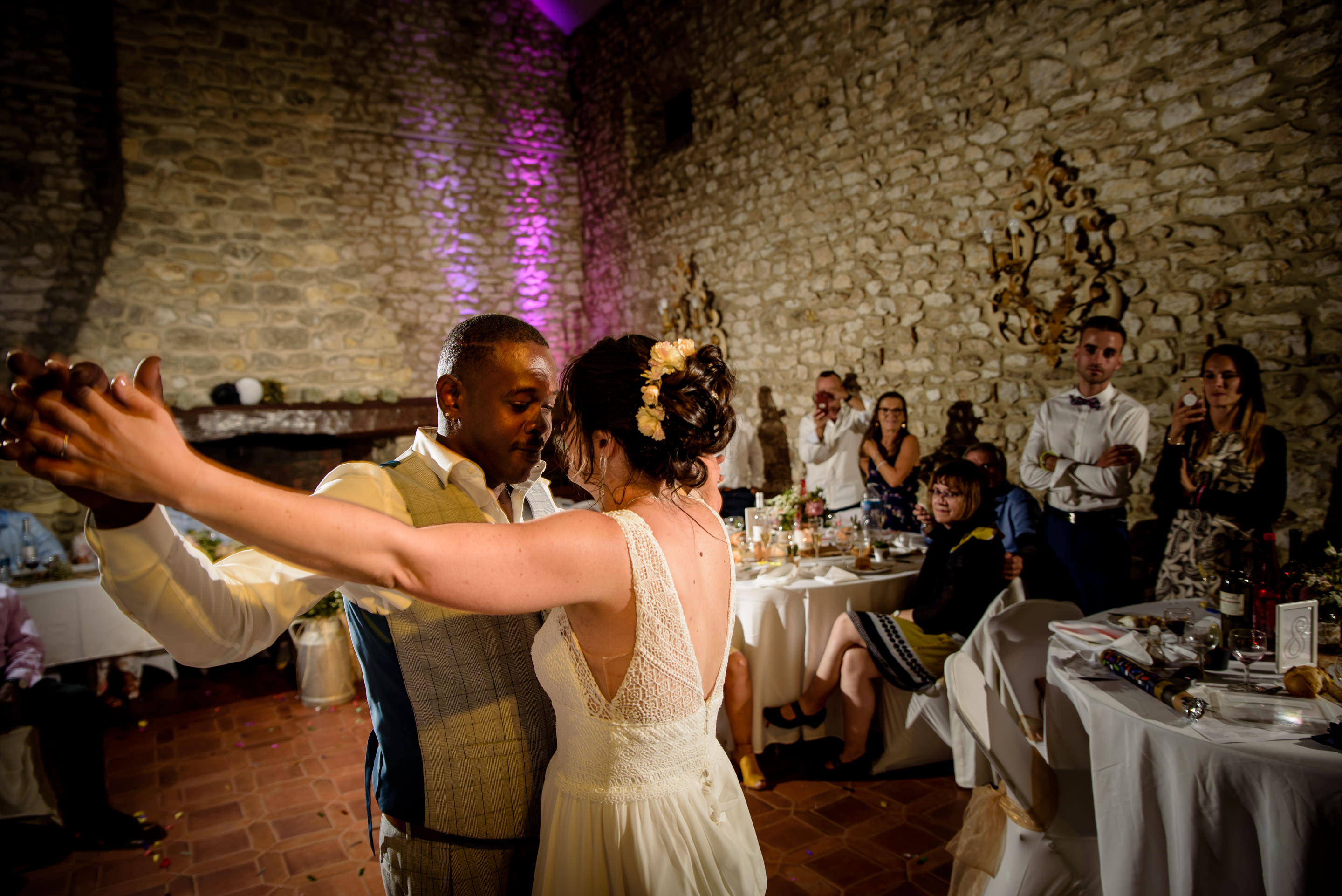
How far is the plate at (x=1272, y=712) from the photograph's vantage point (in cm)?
169

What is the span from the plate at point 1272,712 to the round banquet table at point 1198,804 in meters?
0.10

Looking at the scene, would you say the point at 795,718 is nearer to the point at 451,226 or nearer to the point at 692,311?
the point at 692,311

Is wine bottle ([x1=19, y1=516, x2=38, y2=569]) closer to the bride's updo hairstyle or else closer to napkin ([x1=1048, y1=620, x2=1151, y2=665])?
the bride's updo hairstyle

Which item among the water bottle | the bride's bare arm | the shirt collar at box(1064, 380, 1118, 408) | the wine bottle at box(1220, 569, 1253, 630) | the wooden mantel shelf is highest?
the wooden mantel shelf

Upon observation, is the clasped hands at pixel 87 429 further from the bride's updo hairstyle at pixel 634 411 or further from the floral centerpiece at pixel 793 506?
the floral centerpiece at pixel 793 506

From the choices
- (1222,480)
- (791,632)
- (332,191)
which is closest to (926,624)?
(791,632)

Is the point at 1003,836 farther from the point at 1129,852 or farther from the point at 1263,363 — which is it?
the point at 1263,363

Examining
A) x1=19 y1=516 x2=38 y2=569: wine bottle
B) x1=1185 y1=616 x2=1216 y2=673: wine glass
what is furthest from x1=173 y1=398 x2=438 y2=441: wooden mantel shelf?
x1=1185 y1=616 x2=1216 y2=673: wine glass

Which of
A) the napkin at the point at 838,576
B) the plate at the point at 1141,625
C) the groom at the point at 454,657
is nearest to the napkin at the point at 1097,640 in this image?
the plate at the point at 1141,625

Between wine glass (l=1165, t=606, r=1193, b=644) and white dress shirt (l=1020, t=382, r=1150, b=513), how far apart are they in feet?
6.19

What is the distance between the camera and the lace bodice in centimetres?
114

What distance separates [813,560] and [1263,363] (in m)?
2.69

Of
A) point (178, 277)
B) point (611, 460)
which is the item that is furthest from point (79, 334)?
point (611, 460)

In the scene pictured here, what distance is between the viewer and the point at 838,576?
3.48 meters
